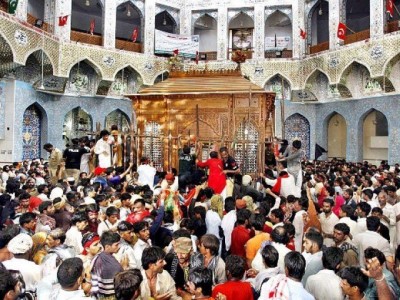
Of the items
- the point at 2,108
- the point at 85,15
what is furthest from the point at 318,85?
the point at 2,108

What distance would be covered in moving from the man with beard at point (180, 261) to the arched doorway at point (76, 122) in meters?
16.4

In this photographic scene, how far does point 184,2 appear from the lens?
21688mm

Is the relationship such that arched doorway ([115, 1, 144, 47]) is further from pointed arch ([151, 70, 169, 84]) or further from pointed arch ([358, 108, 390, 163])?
pointed arch ([358, 108, 390, 163])

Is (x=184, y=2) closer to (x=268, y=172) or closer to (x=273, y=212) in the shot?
(x=268, y=172)

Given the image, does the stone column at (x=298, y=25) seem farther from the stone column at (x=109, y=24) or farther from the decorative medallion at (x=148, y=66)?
the stone column at (x=109, y=24)

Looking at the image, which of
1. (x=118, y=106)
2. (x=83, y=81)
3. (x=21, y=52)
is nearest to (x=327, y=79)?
(x=118, y=106)

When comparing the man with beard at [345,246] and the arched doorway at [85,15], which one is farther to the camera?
the arched doorway at [85,15]

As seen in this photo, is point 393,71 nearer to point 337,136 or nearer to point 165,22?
point 337,136

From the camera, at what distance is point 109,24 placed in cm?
1916

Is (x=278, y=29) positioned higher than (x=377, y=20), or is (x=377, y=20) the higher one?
(x=278, y=29)

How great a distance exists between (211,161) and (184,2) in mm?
16647

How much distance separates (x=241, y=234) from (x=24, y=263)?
2.16 metres

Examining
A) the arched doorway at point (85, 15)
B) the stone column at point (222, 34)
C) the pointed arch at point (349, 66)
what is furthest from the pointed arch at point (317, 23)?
the arched doorway at point (85, 15)

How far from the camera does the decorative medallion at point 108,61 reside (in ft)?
61.5
